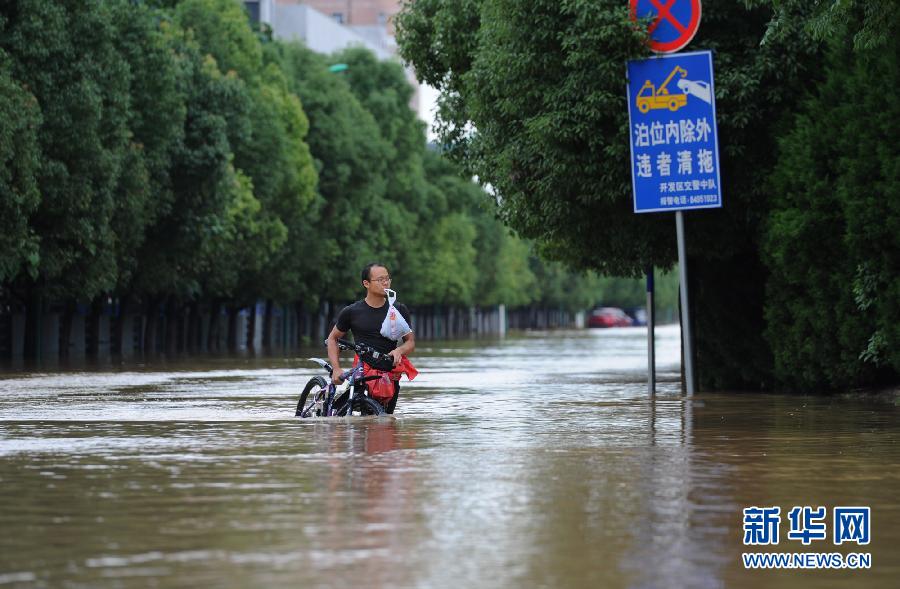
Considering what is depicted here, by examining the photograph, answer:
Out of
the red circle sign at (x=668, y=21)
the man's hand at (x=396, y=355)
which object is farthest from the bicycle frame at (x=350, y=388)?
the red circle sign at (x=668, y=21)

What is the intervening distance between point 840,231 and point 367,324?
8.35 m

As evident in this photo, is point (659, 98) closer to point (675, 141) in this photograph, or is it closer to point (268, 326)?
Result: point (675, 141)

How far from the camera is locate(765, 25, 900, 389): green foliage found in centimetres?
2198

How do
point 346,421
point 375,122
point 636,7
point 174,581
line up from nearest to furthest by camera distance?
1. point 174,581
2. point 346,421
3. point 636,7
4. point 375,122

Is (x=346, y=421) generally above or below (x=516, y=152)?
below

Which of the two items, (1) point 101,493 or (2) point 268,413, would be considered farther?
(2) point 268,413

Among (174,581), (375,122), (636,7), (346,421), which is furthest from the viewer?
(375,122)

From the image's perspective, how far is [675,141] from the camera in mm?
23125

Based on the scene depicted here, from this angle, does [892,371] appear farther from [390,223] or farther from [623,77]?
[390,223]

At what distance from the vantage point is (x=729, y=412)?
20.1 m

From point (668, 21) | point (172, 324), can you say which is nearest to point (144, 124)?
point (172, 324)

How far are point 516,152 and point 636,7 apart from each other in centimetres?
282

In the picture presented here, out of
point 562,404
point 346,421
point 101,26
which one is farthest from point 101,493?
point 101,26

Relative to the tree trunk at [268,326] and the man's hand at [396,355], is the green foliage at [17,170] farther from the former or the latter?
the tree trunk at [268,326]
